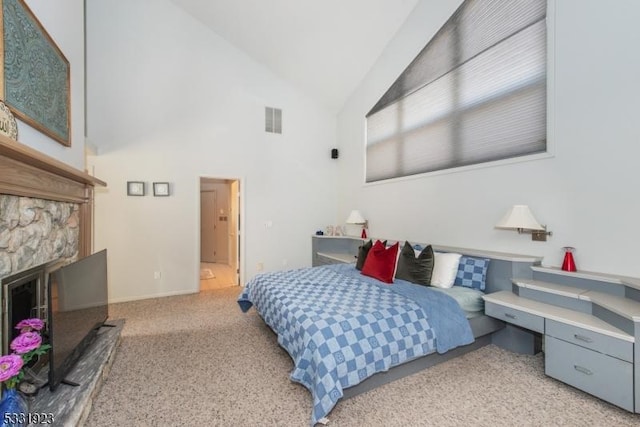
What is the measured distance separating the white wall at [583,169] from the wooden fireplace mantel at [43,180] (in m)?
3.71

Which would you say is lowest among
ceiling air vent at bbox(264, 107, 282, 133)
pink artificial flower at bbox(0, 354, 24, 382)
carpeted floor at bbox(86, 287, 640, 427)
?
carpeted floor at bbox(86, 287, 640, 427)

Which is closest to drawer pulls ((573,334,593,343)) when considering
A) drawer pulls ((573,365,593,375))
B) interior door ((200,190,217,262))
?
drawer pulls ((573,365,593,375))

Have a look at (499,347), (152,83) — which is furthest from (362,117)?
(499,347)

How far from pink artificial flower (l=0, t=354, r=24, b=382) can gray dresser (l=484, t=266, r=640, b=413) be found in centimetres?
307

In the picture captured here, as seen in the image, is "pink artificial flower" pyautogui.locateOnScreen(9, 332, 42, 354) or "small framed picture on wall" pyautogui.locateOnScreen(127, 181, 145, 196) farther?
"small framed picture on wall" pyautogui.locateOnScreen(127, 181, 145, 196)

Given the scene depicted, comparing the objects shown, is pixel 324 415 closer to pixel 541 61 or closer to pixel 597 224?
pixel 597 224

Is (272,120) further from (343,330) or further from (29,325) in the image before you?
(29,325)

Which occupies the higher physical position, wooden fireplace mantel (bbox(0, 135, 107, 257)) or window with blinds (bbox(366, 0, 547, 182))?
window with blinds (bbox(366, 0, 547, 182))

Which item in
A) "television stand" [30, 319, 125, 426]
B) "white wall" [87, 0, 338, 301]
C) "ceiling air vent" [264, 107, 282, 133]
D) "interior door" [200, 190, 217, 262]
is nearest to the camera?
"television stand" [30, 319, 125, 426]

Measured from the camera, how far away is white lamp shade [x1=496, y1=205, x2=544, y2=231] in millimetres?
2512

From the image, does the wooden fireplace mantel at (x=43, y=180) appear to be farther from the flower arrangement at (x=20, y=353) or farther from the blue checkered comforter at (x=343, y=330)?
the blue checkered comforter at (x=343, y=330)

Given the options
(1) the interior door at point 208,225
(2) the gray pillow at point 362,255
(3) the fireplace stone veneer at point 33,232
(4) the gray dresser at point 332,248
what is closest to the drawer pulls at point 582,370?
(2) the gray pillow at point 362,255

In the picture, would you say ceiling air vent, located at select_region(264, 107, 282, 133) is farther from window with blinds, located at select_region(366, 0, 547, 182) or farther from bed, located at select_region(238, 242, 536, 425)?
bed, located at select_region(238, 242, 536, 425)

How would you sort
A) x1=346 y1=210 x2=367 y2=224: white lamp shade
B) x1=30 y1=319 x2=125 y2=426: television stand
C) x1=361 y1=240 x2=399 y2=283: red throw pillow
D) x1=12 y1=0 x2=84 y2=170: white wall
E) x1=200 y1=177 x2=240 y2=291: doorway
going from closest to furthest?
x1=30 y1=319 x2=125 y2=426: television stand
x1=12 y1=0 x2=84 y2=170: white wall
x1=361 y1=240 x2=399 y2=283: red throw pillow
x1=346 y1=210 x2=367 y2=224: white lamp shade
x1=200 y1=177 x2=240 y2=291: doorway
